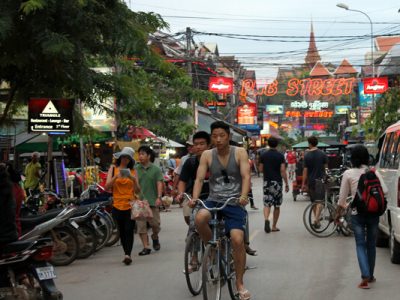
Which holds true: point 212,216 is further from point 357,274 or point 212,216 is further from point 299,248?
point 299,248

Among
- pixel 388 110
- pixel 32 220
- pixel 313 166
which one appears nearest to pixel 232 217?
pixel 32 220

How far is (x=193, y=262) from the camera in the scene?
24.5ft

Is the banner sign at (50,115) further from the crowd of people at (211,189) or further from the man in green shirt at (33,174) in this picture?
the man in green shirt at (33,174)

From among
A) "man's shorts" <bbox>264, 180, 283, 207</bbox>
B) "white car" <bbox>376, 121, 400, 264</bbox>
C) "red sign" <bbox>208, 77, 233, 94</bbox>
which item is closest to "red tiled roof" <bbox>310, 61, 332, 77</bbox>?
"red sign" <bbox>208, 77, 233, 94</bbox>

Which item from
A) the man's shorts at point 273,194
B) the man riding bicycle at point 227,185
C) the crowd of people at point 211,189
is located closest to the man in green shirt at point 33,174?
the crowd of people at point 211,189

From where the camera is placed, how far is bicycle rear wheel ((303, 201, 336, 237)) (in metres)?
12.7

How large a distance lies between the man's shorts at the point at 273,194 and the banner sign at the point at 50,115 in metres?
4.03

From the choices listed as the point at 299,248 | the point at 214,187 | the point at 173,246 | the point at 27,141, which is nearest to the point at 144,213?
the point at 173,246

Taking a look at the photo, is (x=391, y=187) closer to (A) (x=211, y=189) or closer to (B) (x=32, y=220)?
(A) (x=211, y=189)

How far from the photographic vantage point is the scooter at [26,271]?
5.84m

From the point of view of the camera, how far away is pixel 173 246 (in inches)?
476

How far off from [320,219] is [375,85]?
27.4 m

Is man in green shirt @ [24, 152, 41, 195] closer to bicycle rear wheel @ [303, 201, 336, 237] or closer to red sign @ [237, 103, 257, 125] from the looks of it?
bicycle rear wheel @ [303, 201, 336, 237]

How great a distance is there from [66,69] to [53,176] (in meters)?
6.94
